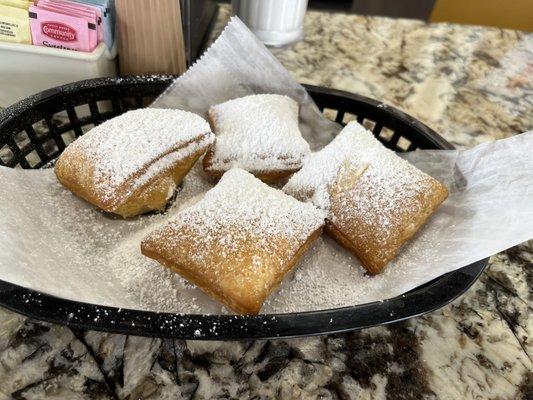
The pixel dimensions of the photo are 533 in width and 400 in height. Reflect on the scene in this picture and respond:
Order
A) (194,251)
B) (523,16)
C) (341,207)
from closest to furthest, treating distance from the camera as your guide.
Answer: (194,251) → (341,207) → (523,16)

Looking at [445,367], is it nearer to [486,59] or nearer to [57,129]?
[57,129]

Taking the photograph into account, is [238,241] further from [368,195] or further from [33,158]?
[33,158]

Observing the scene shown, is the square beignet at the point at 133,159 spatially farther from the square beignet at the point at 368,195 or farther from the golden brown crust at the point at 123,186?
the square beignet at the point at 368,195

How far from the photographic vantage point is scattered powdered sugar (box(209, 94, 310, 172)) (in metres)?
0.74

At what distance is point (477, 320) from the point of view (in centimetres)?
62

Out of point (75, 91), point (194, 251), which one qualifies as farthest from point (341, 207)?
point (75, 91)

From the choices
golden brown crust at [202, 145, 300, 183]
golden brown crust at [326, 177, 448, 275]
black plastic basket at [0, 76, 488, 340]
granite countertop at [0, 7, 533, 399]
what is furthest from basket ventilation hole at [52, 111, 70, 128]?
golden brown crust at [326, 177, 448, 275]

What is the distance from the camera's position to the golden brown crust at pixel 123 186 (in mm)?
638

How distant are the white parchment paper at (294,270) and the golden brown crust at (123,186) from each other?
31 mm

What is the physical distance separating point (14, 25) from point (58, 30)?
76 millimetres

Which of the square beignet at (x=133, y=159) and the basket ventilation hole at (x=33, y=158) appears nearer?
the square beignet at (x=133, y=159)

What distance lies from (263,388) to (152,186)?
33cm

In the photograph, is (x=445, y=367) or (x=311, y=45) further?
(x=311, y=45)

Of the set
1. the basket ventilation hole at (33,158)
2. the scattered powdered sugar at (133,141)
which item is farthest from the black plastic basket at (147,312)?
the scattered powdered sugar at (133,141)
